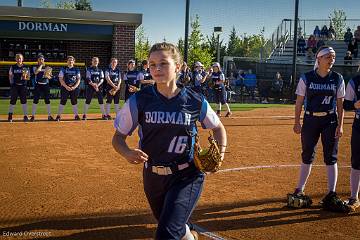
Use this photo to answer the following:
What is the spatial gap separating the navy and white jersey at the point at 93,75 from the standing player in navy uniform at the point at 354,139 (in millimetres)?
11778

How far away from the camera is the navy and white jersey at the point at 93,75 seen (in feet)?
53.3

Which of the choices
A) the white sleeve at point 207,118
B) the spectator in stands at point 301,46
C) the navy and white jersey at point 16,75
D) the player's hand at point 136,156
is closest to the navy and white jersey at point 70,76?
the navy and white jersey at point 16,75

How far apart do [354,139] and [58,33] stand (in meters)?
23.7

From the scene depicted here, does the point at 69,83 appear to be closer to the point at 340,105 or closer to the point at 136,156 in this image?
the point at 340,105

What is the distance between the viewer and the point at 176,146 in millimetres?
3781

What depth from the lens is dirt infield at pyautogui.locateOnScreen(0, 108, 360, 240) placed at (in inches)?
196

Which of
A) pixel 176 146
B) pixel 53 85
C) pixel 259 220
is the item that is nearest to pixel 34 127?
pixel 259 220

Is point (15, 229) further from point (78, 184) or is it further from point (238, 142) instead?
point (238, 142)

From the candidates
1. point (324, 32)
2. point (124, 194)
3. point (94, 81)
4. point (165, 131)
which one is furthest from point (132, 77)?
point (324, 32)

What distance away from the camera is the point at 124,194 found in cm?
639

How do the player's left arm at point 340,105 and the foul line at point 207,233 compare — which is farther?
the player's left arm at point 340,105

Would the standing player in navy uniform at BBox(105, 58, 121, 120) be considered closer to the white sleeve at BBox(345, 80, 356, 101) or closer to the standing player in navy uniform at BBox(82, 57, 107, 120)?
the standing player in navy uniform at BBox(82, 57, 107, 120)

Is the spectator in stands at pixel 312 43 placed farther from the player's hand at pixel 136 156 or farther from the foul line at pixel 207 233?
the player's hand at pixel 136 156

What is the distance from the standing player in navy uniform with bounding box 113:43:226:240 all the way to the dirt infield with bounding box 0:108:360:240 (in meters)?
1.30
